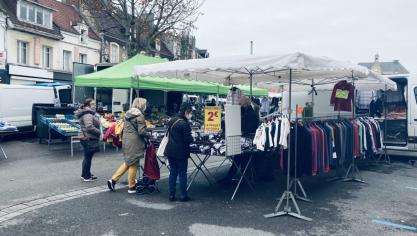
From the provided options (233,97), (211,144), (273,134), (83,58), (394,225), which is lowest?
(394,225)

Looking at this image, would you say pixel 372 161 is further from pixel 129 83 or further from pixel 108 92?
pixel 108 92

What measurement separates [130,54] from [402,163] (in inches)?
550

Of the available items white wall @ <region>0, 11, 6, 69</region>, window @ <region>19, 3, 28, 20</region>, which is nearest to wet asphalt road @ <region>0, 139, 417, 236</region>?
white wall @ <region>0, 11, 6, 69</region>

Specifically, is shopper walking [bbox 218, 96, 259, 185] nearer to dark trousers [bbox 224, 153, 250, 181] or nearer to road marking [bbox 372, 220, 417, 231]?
dark trousers [bbox 224, 153, 250, 181]

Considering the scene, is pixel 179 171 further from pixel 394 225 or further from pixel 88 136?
pixel 394 225

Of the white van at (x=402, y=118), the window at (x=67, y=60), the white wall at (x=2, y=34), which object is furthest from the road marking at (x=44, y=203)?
the window at (x=67, y=60)

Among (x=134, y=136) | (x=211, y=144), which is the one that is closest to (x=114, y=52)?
(x=134, y=136)

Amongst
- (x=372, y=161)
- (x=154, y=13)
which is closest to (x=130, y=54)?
(x=154, y=13)

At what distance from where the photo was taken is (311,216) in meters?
5.57

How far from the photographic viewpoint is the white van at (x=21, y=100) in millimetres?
13680

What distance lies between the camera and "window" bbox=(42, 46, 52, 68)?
2495 cm

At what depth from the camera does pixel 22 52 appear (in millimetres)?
23438

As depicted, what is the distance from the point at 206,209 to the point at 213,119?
1621 millimetres

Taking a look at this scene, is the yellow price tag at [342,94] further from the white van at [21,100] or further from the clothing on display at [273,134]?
the white van at [21,100]
